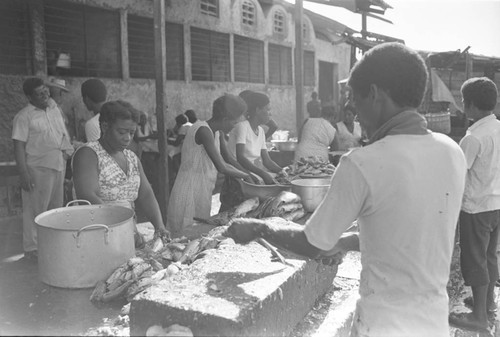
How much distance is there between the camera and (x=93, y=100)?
17.4ft

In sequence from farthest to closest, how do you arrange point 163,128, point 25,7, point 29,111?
point 25,7
point 163,128
point 29,111

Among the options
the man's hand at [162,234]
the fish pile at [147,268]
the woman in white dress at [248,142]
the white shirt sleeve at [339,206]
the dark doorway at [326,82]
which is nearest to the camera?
the white shirt sleeve at [339,206]

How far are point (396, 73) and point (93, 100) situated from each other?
14.5 feet

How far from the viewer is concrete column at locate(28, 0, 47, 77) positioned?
6930mm

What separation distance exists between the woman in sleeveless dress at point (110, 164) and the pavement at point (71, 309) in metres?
0.63

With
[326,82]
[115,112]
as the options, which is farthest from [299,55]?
[326,82]

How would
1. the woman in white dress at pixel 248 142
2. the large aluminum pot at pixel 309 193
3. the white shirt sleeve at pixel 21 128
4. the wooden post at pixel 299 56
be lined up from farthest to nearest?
the wooden post at pixel 299 56, the white shirt sleeve at pixel 21 128, the woman in white dress at pixel 248 142, the large aluminum pot at pixel 309 193

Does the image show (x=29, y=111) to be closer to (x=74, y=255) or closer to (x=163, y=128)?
(x=163, y=128)

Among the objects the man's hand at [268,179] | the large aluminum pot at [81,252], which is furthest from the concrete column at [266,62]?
the large aluminum pot at [81,252]

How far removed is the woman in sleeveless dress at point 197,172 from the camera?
4.35 meters

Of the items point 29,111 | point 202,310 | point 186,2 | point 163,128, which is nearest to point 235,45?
point 186,2

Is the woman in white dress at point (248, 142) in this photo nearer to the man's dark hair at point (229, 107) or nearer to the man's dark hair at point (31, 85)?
the man's dark hair at point (229, 107)

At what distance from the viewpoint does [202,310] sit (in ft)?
6.11

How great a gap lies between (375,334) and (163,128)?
4.32 m
